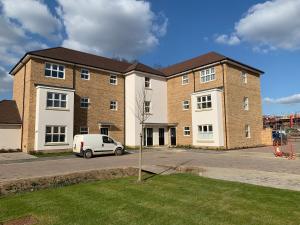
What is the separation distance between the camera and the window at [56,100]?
23812 mm

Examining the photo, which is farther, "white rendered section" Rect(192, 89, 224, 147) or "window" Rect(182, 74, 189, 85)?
"window" Rect(182, 74, 189, 85)

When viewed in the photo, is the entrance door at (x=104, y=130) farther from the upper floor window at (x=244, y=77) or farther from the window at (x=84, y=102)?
the upper floor window at (x=244, y=77)

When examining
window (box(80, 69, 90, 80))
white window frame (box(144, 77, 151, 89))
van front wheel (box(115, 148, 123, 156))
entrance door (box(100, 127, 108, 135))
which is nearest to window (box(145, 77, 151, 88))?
white window frame (box(144, 77, 151, 89))

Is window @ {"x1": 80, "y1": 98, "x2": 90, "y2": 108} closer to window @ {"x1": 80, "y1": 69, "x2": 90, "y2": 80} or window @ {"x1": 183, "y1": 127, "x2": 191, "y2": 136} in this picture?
window @ {"x1": 80, "y1": 69, "x2": 90, "y2": 80}

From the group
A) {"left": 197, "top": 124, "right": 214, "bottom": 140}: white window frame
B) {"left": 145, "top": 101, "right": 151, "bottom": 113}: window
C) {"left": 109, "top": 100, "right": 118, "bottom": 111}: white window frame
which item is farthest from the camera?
{"left": 145, "top": 101, "right": 151, "bottom": 113}: window

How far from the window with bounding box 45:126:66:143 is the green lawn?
1572cm

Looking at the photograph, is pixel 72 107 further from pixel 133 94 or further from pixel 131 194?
pixel 131 194

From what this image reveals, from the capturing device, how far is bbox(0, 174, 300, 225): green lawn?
5.63m

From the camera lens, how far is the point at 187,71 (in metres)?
30.3

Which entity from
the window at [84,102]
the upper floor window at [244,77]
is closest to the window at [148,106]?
the window at [84,102]

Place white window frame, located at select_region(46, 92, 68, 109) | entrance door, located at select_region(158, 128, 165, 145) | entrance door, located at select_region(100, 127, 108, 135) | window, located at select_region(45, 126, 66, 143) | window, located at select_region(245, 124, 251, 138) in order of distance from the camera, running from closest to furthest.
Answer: window, located at select_region(45, 126, 66, 143) < white window frame, located at select_region(46, 92, 68, 109) < entrance door, located at select_region(100, 127, 108, 135) < window, located at select_region(245, 124, 251, 138) < entrance door, located at select_region(158, 128, 165, 145)

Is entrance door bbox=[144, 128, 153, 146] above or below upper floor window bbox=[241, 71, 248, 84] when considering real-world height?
below

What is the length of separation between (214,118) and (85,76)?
14084 mm

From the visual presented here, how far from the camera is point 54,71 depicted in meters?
25.3
